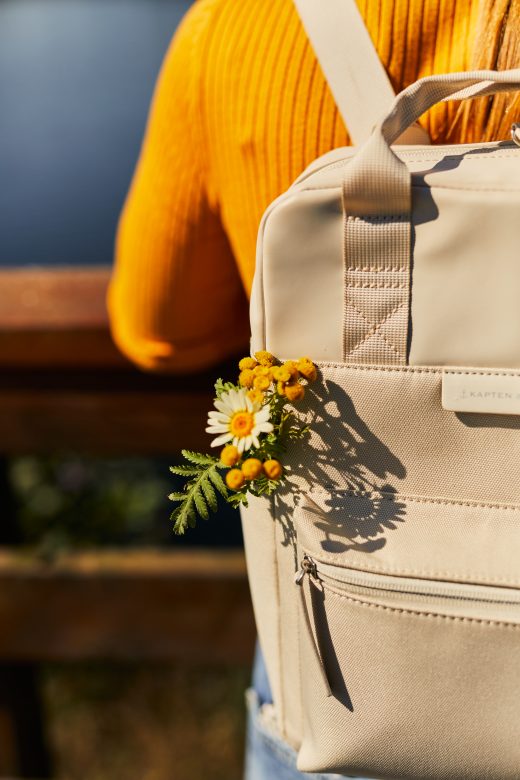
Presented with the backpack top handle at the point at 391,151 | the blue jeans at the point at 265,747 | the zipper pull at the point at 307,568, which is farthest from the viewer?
the blue jeans at the point at 265,747

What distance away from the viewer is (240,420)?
66 cm

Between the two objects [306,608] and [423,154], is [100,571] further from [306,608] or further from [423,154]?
[423,154]

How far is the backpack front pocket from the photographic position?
2.27 ft

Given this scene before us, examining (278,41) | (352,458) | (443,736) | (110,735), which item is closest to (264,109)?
(278,41)

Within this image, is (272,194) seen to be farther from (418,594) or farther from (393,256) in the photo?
(418,594)

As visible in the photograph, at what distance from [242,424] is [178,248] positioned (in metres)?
0.28

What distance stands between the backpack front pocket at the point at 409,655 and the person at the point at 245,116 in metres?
0.31

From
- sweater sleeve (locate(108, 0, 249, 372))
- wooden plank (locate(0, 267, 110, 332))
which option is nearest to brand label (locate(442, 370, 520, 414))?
sweater sleeve (locate(108, 0, 249, 372))

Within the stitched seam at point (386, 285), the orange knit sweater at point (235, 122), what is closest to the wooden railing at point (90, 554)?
the orange knit sweater at point (235, 122)

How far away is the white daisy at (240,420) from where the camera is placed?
65 cm

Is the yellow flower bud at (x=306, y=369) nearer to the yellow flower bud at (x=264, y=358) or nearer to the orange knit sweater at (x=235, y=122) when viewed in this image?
the yellow flower bud at (x=264, y=358)

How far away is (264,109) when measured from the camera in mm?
702

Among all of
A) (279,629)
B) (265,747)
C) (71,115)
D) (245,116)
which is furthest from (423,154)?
(71,115)

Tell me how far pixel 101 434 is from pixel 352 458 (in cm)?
84
